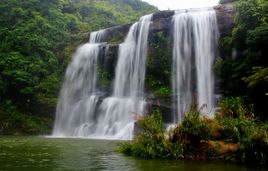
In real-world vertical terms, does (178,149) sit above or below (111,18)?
below

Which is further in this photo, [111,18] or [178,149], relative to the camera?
[111,18]

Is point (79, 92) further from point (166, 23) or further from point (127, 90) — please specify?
point (166, 23)

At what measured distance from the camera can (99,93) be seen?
107ft

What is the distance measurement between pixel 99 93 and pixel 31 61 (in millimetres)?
7683

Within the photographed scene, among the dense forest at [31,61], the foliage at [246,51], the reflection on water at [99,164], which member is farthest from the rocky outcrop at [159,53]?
the reflection on water at [99,164]

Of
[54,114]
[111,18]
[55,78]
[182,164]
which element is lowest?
[182,164]

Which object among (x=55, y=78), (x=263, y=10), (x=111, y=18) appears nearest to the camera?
(x=263, y=10)

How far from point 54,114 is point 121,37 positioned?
358 inches

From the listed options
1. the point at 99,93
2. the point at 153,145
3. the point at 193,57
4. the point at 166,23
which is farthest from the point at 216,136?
the point at 166,23

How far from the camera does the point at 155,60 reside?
32.2 metres

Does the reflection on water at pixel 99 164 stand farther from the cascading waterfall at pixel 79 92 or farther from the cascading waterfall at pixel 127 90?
the cascading waterfall at pixel 79 92

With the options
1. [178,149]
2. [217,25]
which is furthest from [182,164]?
[217,25]

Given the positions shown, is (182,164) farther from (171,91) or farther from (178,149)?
(171,91)

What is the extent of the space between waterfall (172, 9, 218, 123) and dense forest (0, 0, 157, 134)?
36.3 feet
